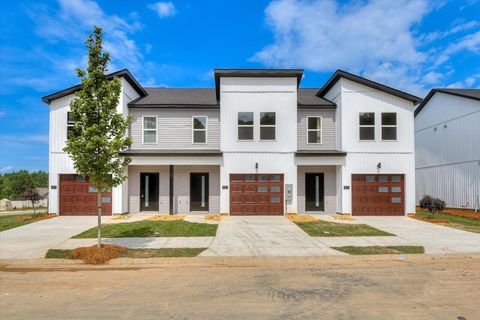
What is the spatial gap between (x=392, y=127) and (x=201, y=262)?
569 inches

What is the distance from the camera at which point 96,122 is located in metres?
9.15

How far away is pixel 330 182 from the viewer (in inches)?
727

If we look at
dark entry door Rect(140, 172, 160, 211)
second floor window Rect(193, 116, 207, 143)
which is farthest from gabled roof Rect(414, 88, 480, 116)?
dark entry door Rect(140, 172, 160, 211)

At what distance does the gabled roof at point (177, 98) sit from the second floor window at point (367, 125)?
869cm

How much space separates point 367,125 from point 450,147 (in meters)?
8.74

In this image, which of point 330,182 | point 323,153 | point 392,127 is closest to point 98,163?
point 323,153

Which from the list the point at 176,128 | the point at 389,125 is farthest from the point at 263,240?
the point at 389,125

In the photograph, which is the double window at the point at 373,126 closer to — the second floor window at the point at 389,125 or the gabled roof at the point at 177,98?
the second floor window at the point at 389,125

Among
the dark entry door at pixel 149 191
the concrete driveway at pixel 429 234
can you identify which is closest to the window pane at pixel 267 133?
the concrete driveway at pixel 429 234

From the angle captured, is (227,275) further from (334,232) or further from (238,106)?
(238,106)

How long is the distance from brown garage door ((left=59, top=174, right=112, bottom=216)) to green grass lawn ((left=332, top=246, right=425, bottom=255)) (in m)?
13.1

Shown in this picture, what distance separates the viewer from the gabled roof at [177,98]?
18.3 meters

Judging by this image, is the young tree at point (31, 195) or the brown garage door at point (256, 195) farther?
the young tree at point (31, 195)

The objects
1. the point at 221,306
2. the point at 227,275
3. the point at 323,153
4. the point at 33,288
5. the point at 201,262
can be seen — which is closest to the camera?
Result: the point at 221,306
